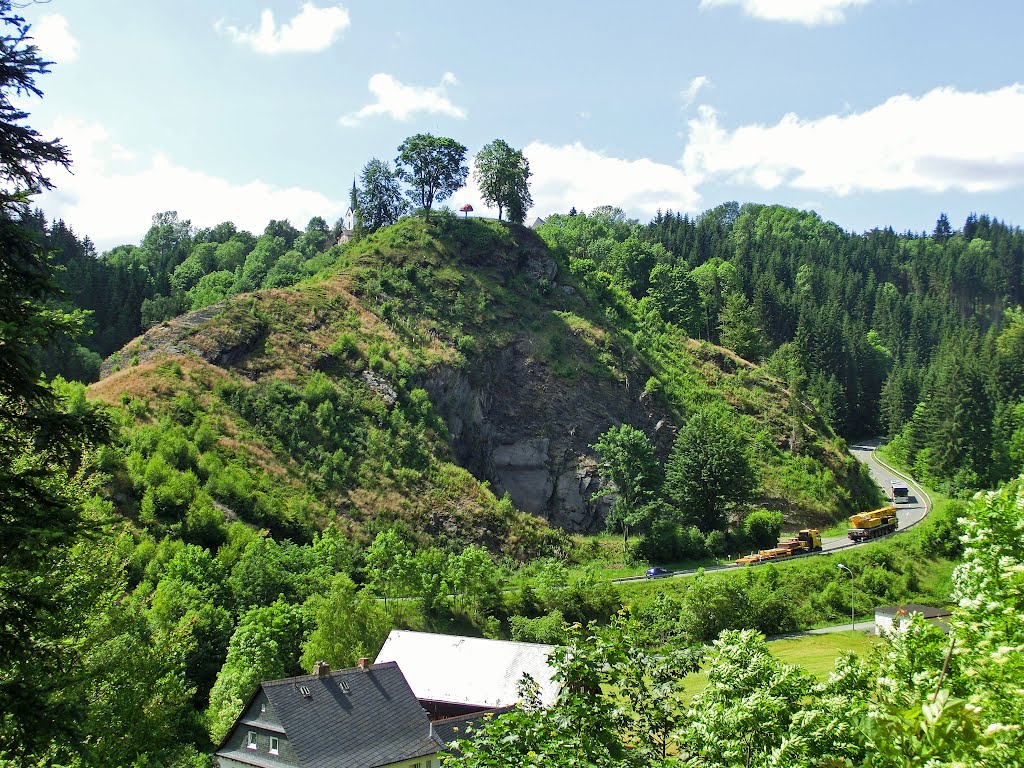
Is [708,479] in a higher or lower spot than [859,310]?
lower

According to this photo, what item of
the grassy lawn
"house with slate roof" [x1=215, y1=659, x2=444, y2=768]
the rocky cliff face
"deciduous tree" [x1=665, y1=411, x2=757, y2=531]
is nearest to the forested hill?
the rocky cliff face

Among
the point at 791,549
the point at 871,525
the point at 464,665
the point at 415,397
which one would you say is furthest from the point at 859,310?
the point at 464,665

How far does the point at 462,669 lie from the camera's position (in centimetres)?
3619

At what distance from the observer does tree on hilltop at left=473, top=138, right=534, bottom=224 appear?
3514 inches

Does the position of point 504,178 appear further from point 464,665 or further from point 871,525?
point 464,665

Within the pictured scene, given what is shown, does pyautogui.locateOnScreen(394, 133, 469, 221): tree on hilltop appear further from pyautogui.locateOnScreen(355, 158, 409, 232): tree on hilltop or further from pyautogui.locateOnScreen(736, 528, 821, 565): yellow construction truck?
pyautogui.locateOnScreen(736, 528, 821, 565): yellow construction truck

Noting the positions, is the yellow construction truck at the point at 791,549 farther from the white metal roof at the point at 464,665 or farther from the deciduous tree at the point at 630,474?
the white metal roof at the point at 464,665

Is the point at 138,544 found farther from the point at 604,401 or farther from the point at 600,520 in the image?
the point at 604,401

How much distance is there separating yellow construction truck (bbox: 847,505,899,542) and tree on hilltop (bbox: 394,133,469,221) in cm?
4814

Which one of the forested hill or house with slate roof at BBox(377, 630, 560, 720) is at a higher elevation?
the forested hill

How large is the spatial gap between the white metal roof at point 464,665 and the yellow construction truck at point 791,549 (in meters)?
24.7

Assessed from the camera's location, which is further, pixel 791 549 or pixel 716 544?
pixel 716 544

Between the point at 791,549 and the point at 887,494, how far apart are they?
27051 millimetres

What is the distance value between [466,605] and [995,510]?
37158 millimetres
